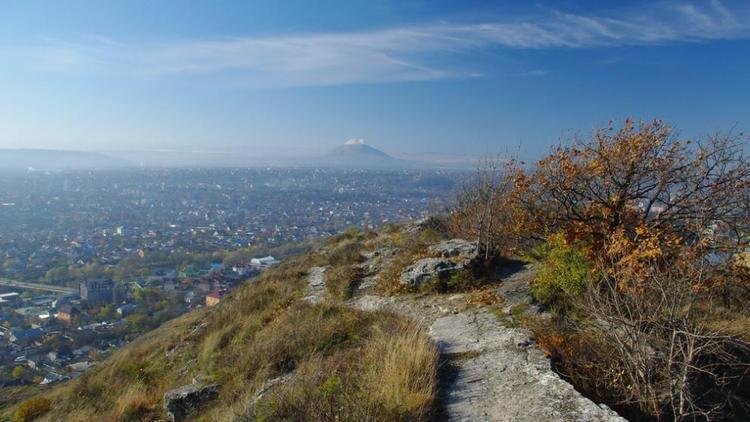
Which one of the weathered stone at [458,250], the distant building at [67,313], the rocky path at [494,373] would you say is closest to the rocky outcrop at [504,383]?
the rocky path at [494,373]

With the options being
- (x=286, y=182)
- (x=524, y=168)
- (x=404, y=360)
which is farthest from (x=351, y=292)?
(x=286, y=182)

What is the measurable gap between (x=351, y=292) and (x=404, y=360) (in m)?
5.59

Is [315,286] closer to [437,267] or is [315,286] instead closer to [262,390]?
[437,267]

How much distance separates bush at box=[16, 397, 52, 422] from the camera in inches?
400

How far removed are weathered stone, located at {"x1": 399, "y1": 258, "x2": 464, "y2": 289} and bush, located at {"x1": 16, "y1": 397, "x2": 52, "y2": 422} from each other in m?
8.68

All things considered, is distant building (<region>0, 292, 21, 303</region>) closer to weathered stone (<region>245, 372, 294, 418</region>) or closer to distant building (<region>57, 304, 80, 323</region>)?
distant building (<region>57, 304, 80, 323</region>)

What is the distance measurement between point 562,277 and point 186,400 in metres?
6.40

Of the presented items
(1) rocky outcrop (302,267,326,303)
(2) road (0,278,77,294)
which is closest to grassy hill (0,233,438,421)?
(1) rocky outcrop (302,267,326,303)

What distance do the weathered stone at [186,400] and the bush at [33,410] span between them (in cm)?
547

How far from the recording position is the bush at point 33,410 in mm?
10172

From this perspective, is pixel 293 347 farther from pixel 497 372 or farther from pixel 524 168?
pixel 524 168

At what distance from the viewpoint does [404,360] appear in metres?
5.35

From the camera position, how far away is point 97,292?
30.3 meters

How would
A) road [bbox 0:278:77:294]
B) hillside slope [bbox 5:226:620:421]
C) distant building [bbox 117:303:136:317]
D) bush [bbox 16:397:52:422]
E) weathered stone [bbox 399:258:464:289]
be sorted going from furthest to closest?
road [bbox 0:278:77:294] → distant building [bbox 117:303:136:317] → bush [bbox 16:397:52:422] → weathered stone [bbox 399:258:464:289] → hillside slope [bbox 5:226:620:421]
